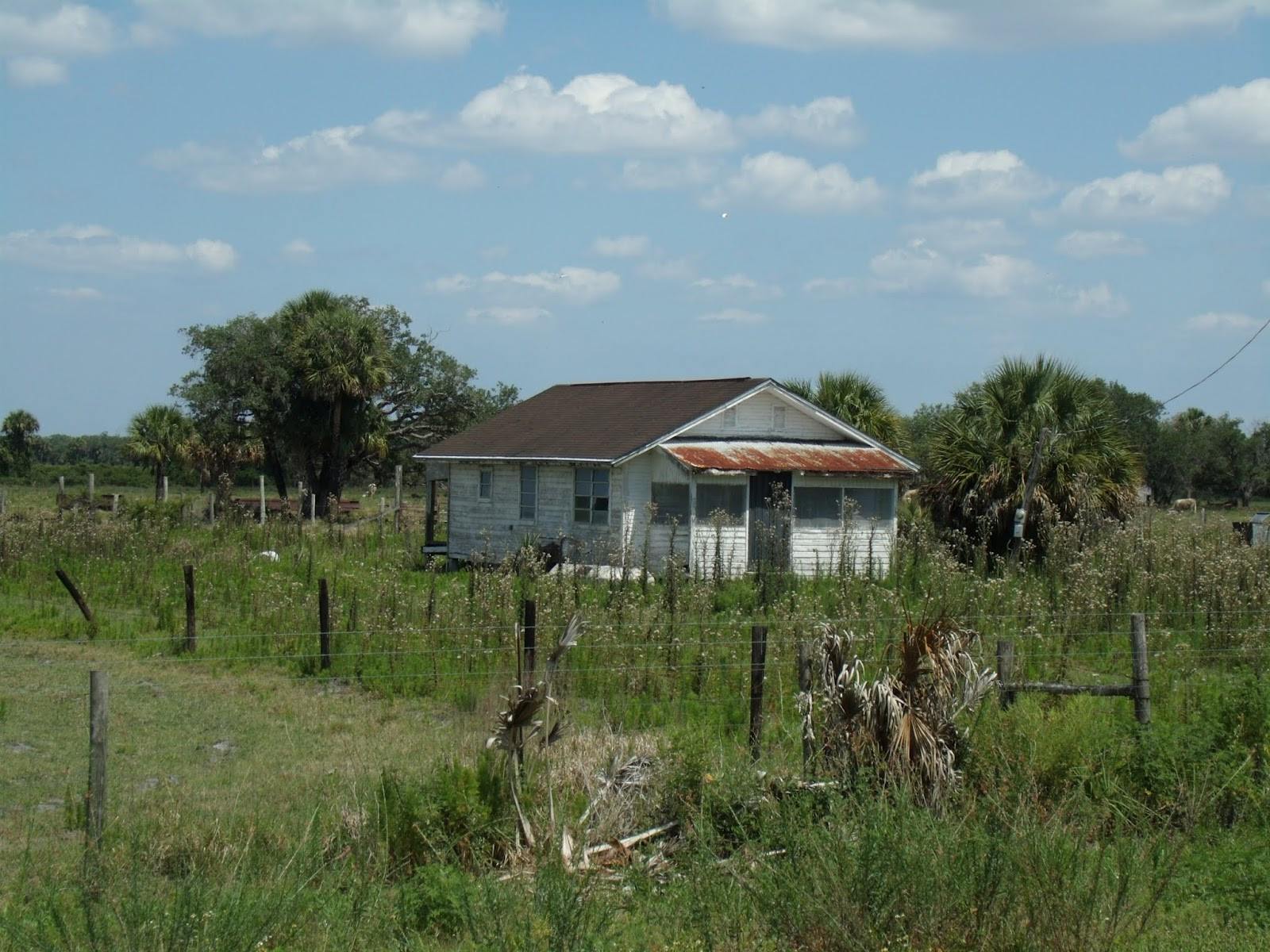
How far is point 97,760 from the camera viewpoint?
8039 mm

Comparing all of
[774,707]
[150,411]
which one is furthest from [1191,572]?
[150,411]

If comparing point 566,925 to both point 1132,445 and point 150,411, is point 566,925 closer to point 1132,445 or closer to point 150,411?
point 1132,445

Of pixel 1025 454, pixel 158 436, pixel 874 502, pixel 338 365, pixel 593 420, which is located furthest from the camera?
pixel 158 436

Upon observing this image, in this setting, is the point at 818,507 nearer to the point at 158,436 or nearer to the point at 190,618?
the point at 190,618

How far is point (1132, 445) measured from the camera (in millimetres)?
26828

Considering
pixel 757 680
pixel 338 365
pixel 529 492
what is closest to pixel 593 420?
pixel 529 492

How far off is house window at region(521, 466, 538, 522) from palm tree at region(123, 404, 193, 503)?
27.1 meters

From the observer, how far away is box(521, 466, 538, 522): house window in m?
27.2

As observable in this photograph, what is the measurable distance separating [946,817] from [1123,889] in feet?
5.12

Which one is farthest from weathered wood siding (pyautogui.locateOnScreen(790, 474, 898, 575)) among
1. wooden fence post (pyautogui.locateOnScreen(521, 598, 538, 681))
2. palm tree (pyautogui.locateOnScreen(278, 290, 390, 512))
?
palm tree (pyautogui.locateOnScreen(278, 290, 390, 512))

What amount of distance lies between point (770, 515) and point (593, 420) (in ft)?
17.7

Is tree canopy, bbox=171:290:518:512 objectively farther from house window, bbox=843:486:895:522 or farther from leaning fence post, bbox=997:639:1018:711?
leaning fence post, bbox=997:639:1018:711

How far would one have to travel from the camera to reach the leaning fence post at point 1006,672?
9.88 meters

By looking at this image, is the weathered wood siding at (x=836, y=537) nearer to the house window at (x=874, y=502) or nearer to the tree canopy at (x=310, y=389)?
the house window at (x=874, y=502)
